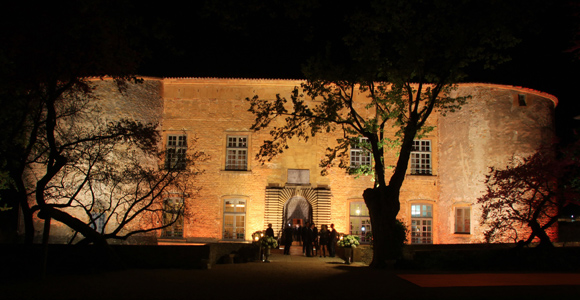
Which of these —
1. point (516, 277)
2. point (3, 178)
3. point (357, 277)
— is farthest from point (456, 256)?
point (3, 178)

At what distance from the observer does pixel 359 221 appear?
20812 mm

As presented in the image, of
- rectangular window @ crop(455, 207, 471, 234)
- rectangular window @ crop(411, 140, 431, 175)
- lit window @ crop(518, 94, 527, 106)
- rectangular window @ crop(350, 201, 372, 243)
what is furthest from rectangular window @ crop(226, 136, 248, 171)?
lit window @ crop(518, 94, 527, 106)

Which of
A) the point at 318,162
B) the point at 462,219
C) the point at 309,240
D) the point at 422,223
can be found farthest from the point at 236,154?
the point at 462,219

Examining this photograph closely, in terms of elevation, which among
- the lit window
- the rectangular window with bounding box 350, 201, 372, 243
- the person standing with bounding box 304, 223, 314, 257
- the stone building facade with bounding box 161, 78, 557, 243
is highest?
the lit window

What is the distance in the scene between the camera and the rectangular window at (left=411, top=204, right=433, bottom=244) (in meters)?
20.8

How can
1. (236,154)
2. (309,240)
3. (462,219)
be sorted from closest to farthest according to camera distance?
(309,240)
(462,219)
(236,154)

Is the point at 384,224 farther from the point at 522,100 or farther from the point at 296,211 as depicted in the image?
the point at 522,100

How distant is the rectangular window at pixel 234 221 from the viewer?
67.4 feet

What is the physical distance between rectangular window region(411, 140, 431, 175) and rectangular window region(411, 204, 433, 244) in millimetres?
1539

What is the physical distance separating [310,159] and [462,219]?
686 centimetres

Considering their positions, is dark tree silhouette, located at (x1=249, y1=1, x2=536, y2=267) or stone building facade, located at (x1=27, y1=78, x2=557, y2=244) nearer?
dark tree silhouette, located at (x1=249, y1=1, x2=536, y2=267)

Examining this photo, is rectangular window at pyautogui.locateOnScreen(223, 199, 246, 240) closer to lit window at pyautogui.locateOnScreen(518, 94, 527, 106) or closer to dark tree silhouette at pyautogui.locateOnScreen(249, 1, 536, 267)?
dark tree silhouette at pyautogui.locateOnScreen(249, 1, 536, 267)

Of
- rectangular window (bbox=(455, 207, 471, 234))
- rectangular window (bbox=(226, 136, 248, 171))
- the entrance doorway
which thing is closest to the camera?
rectangular window (bbox=(455, 207, 471, 234))

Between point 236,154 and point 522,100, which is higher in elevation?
point 522,100
